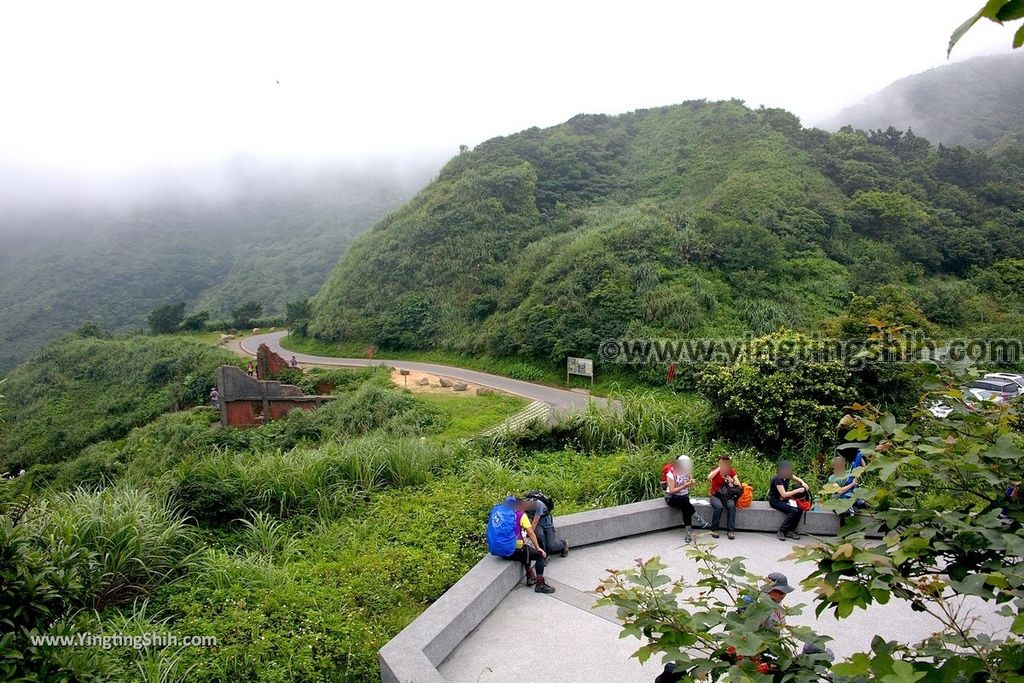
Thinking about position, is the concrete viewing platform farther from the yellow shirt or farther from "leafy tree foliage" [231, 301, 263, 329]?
"leafy tree foliage" [231, 301, 263, 329]

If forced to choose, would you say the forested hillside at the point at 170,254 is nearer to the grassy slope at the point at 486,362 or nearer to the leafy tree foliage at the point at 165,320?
the leafy tree foliage at the point at 165,320

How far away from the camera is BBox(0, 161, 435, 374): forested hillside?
205 feet

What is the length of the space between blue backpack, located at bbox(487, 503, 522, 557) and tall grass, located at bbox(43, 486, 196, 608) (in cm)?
291

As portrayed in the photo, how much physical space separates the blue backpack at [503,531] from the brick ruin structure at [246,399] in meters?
13.0

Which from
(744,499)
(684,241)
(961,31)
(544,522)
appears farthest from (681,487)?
(684,241)

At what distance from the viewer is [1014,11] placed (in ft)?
3.63

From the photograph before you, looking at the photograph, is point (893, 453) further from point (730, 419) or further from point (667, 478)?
point (730, 419)

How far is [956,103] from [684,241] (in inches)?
2896

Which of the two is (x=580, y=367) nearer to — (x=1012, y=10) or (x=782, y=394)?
(x=782, y=394)

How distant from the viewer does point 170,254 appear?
8144 cm

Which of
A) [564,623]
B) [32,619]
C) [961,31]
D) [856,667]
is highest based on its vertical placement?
[961,31]

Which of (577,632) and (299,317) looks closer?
(577,632)
